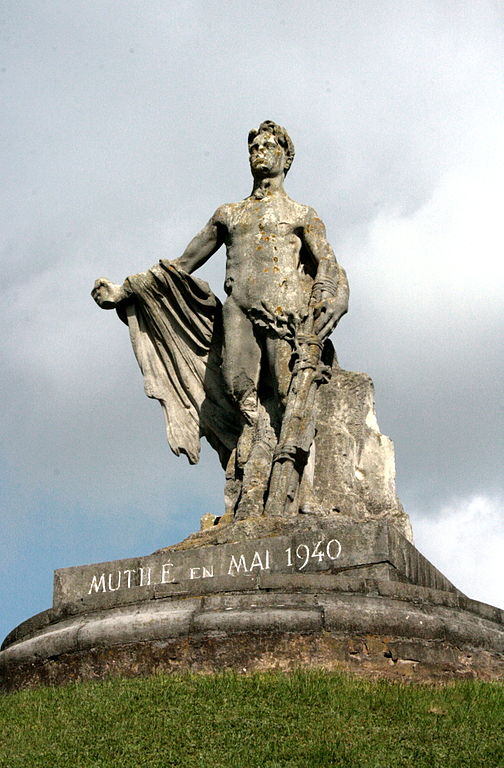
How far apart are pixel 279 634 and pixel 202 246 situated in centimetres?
594

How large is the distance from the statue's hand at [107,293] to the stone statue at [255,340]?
0.01 meters

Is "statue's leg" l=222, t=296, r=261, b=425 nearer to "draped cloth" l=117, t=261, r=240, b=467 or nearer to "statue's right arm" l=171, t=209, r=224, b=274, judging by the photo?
"draped cloth" l=117, t=261, r=240, b=467

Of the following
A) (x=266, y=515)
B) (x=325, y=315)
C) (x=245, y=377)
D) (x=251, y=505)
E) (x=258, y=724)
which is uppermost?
(x=325, y=315)

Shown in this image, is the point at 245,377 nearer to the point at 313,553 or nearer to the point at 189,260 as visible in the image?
the point at 189,260

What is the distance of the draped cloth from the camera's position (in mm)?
16656

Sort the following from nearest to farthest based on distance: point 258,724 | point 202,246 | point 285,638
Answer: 1. point 258,724
2. point 285,638
3. point 202,246

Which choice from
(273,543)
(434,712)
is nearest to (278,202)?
(273,543)

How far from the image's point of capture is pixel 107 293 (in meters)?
16.8

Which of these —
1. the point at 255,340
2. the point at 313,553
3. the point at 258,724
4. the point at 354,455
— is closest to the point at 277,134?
the point at 255,340

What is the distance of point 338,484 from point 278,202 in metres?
3.48

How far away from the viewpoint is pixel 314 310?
621 inches

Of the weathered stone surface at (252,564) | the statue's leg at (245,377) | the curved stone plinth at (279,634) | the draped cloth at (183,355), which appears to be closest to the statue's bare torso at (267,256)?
the statue's leg at (245,377)

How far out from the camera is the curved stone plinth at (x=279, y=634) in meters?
12.4

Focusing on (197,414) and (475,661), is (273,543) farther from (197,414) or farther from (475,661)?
(197,414)
